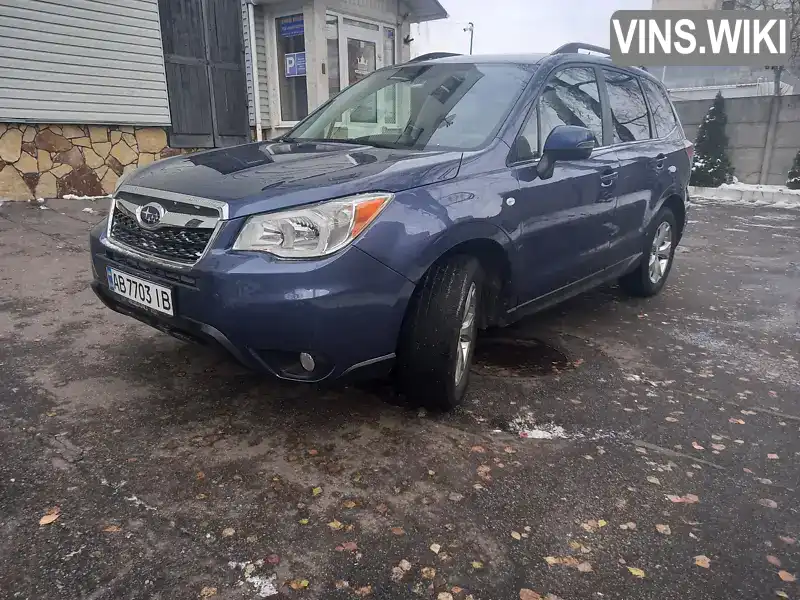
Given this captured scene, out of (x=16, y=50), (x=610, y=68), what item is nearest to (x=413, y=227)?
(x=610, y=68)

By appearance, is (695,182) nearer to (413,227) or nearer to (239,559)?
(413,227)

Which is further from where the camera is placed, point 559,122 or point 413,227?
point 559,122

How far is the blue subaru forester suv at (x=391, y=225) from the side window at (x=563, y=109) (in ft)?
0.04

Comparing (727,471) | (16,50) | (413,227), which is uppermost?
(16,50)

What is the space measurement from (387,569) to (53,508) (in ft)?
4.00

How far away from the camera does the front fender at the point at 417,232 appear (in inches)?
97.7

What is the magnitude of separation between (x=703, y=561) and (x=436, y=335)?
50.9 inches

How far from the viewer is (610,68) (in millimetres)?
4316

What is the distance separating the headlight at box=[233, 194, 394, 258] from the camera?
2406 mm

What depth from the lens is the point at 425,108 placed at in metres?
3.47

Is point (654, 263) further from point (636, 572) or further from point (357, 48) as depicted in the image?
point (357, 48)

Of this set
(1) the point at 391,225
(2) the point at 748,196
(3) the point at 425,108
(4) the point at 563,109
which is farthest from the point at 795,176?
(1) the point at 391,225

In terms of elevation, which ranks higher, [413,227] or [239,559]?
[413,227]

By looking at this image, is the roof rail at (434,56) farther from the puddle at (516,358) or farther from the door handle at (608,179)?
the puddle at (516,358)
